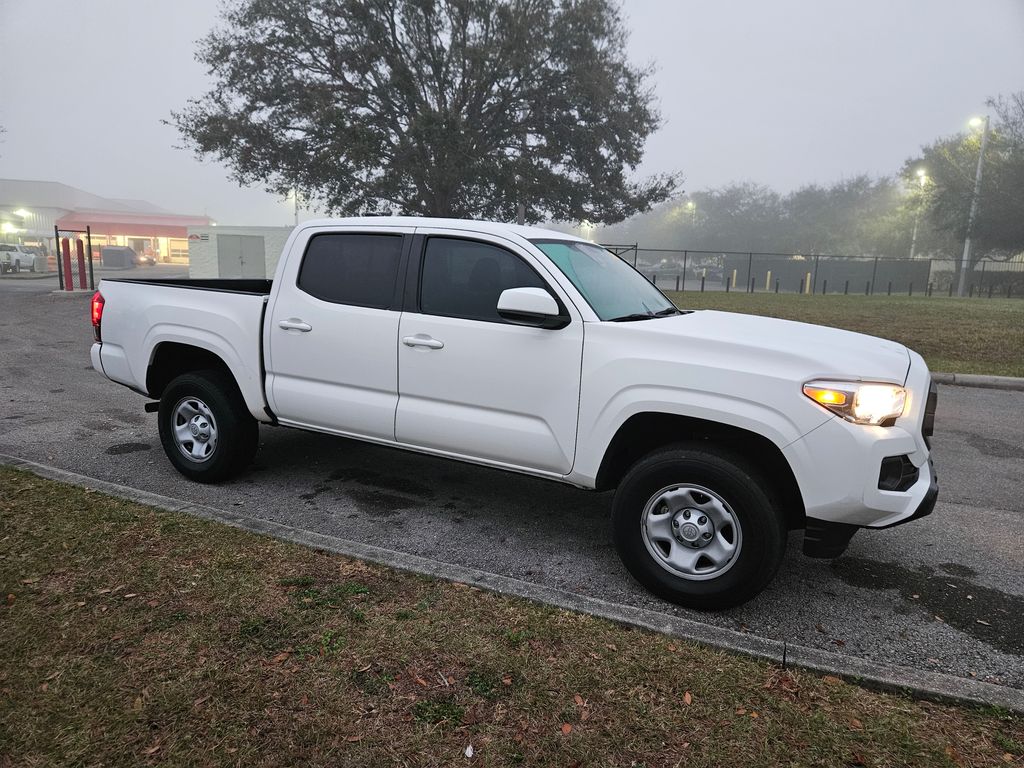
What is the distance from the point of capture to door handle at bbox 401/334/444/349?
13.1 feet

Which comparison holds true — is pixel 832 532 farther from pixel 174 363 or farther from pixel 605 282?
pixel 174 363

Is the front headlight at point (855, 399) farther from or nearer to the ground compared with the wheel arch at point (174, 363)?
farther from the ground

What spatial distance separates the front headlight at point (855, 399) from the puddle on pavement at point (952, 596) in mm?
1124

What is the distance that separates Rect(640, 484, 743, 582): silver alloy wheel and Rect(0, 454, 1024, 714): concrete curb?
0.29m

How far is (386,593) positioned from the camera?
10.9 ft

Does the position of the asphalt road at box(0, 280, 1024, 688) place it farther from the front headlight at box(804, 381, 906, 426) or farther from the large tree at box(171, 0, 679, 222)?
the large tree at box(171, 0, 679, 222)

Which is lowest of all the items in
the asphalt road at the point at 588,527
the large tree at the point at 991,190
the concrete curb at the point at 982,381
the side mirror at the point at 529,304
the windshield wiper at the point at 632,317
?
the asphalt road at the point at 588,527

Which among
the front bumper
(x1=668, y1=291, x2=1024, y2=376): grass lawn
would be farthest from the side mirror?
(x1=668, y1=291, x2=1024, y2=376): grass lawn

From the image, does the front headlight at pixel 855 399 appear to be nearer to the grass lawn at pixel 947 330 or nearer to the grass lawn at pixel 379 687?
the grass lawn at pixel 379 687

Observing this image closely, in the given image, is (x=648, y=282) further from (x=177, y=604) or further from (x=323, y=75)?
(x=323, y=75)

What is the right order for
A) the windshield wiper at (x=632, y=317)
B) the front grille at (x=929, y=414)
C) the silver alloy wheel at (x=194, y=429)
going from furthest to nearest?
the silver alloy wheel at (x=194, y=429) → the windshield wiper at (x=632, y=317) → the front grille at (x=929, y=414)

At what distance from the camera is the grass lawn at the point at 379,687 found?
7.70 ft

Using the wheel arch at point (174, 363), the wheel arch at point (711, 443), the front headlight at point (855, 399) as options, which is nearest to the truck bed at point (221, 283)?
the wheel arch at point (174, 363)

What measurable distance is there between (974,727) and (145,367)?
523 centimetres
